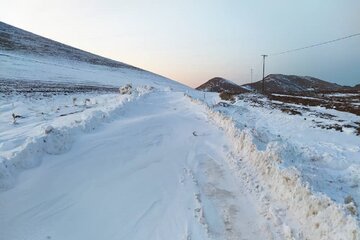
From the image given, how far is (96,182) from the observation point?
378 inches

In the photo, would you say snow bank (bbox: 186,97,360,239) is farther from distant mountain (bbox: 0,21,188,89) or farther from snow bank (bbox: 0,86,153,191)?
distant mountain (bbox: 0,21,188,89)

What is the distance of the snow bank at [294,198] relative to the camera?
638 centimetres

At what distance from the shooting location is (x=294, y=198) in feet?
26.2

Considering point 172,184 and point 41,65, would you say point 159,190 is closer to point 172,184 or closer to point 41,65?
point 172,184

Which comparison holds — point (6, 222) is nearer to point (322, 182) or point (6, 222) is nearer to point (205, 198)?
point (205, 198)

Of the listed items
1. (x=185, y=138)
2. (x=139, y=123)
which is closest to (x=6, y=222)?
(x=185, y=138)

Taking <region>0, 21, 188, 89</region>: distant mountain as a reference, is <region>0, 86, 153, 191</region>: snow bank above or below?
below

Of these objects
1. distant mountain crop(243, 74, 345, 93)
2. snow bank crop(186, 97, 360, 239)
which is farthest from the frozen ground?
distant mountain crop(243, 74, 345, 93)

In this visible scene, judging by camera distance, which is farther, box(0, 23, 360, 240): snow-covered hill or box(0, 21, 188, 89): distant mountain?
box(0, 21, 188, 89): distant mountain

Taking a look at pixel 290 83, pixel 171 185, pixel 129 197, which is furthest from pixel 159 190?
pixel 290 83

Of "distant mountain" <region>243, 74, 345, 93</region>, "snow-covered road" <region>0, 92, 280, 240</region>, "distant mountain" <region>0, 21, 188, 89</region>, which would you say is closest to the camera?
"snow-covered road" <region>0, 92, 280, 240</region>

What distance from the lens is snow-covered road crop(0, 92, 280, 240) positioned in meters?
7.37

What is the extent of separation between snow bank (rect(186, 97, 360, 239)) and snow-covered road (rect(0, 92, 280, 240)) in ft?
1.52

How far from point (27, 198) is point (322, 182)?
6.82m
